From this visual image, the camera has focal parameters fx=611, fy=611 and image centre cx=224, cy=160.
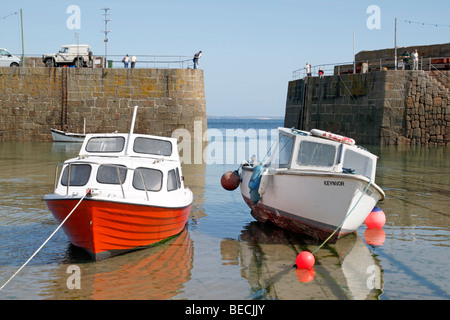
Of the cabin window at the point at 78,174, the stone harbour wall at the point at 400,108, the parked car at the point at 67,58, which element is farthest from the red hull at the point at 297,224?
the parked car at the point at 67,58

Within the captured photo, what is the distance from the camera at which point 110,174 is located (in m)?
9.36

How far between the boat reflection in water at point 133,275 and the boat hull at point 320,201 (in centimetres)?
186

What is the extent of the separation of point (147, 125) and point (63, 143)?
457 centimetres

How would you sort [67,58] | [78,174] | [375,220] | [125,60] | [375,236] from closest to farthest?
1. [78,174]
2. [375,236]
3. [375,220]
4. [125,60]
5. [67,58]

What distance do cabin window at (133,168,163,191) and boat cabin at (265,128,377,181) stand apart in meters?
2.28

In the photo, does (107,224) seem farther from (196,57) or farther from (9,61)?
(9,61)

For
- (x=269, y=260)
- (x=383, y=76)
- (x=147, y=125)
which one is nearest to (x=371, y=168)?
(x=269, y=260)

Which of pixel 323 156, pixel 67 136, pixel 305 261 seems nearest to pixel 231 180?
pixel 323 156

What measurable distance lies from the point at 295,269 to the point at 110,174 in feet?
10.3

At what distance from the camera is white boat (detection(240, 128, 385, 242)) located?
9523mm

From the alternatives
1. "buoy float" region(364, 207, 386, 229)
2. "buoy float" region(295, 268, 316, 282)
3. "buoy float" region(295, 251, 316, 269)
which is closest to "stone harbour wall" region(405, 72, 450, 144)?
"buoy float" region(364, 207, 386, 229)

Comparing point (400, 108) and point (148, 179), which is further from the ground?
point (400, 108)

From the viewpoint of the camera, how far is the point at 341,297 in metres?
7.41

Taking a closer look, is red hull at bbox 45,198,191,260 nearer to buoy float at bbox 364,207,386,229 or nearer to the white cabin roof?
the white cabin roof
